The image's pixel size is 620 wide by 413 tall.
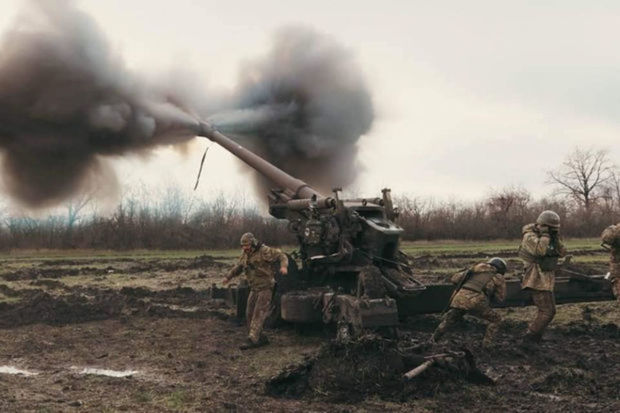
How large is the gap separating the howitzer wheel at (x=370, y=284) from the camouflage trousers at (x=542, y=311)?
2037 millimetres

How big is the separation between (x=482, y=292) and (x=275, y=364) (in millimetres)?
2579

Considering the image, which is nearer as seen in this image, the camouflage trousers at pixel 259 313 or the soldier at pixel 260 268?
the camouflage trousers at pixel 259 313

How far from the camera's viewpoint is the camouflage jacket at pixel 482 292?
26.2 feet

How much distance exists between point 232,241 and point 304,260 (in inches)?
998

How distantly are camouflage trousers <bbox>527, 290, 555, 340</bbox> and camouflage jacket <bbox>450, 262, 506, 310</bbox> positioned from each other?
670 millimetres

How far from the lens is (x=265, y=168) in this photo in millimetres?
11992

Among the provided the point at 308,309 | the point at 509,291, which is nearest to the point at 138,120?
the point at 308,309

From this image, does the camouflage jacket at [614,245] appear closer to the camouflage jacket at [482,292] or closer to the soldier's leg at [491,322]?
the camouflage jacket at [482,292]

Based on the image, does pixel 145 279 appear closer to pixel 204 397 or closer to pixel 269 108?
pixel 269 108

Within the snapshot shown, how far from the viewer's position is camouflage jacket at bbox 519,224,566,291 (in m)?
8.46

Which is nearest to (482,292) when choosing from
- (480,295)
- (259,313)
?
(480,295)

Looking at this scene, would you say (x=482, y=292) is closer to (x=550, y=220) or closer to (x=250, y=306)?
(x=550, y=220)

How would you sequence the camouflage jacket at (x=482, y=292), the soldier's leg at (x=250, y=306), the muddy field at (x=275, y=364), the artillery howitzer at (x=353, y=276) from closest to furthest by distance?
the muddy field at (x=275, y=364) < the camouflage jacket at (x=482, y=292) < the artillery howitzer at (x=353, y=276) < the soldier's leg at (x=250, y=306)

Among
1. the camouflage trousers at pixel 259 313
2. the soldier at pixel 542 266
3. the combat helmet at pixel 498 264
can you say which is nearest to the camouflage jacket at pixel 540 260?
the soldier at pixel 542 266
